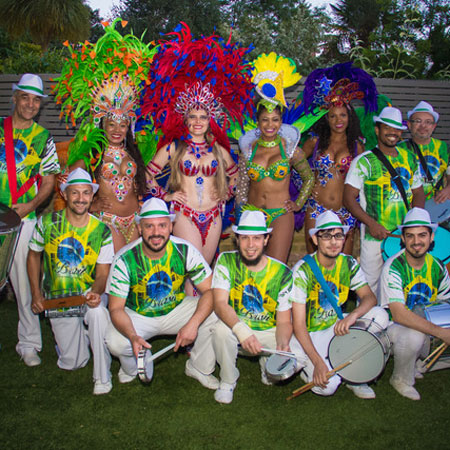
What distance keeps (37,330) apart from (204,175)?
1.85m

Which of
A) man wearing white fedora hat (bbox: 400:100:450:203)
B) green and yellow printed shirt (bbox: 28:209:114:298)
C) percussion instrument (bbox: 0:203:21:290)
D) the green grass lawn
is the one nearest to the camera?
percussion instrument (bbox: 0:203:21:290)

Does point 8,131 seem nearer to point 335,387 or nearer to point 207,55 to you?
point 207,55

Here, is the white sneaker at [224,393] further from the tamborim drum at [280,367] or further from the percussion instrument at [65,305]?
the percussion instrument at [65,305]

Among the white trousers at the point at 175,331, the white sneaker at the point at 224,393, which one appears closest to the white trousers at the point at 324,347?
the white sneaker at the point at 224,393

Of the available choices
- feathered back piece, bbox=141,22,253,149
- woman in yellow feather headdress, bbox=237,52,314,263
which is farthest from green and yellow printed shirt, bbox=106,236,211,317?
feathered back piece, bbox=141,22,253,149

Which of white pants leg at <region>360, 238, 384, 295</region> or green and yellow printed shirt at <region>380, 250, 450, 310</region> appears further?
white pants leg at <region>360, 238, 384, 295</region>

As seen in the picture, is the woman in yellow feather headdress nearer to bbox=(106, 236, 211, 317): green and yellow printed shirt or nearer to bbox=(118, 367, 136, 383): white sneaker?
bbox=(106, 236, 211, 317): green and yellow printed shirt

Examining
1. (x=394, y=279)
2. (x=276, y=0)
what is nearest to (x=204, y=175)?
(x=394, y=279)

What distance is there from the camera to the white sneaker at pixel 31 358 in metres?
4.15

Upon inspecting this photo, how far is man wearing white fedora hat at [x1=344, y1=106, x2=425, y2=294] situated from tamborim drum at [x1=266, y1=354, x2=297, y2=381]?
152cm

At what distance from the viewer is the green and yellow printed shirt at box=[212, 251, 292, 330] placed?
3.72 meters

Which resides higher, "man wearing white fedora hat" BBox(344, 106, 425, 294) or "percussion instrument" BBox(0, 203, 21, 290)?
"man wearing white fedora hat" BBox(344, 106, 425, 294)

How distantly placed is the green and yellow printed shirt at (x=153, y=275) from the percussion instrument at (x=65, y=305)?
0.80 ft

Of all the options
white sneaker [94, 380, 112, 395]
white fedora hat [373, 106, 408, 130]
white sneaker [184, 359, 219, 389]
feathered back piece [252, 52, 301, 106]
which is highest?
feathered back piece [252, 52, 301, 106]
